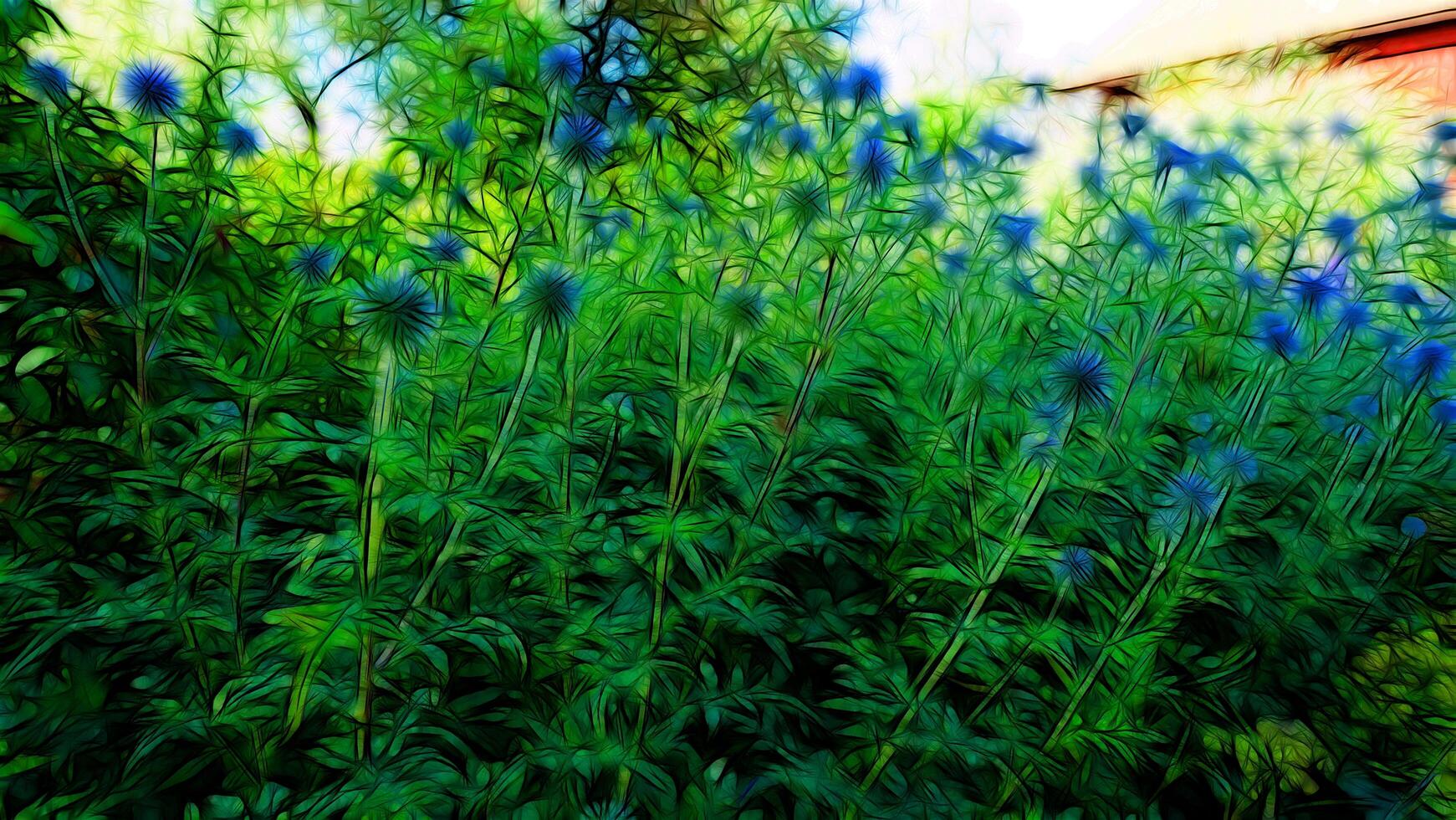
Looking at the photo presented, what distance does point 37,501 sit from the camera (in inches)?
38.7

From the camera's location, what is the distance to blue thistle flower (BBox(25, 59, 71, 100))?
0.99 m

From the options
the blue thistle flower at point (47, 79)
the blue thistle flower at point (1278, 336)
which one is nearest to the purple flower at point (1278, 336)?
the blue thistle flower at point (1278, 336)

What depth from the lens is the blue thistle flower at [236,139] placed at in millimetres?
1049

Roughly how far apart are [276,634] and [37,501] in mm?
324

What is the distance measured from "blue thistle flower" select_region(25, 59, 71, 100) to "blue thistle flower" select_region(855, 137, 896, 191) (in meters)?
1.04

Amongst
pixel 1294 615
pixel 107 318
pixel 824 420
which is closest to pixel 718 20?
pixel 824 420

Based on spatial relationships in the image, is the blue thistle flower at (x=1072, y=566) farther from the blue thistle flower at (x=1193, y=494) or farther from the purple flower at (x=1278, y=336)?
Answer: the purple flower at (x=1278, y=336)

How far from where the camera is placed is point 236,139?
1050 mm

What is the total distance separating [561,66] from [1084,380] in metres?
0.86

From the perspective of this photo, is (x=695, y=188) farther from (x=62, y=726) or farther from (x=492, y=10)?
(x=62, y=726)

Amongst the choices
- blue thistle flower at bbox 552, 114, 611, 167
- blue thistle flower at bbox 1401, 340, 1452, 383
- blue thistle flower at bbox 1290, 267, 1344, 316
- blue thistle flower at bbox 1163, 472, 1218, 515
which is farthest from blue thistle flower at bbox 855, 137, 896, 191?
blue thistle flower at bbox 1401, 340, 1452, 383

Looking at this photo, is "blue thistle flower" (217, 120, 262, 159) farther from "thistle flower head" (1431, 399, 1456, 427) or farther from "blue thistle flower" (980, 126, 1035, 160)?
"thistle flower head" (1431, 399, 1456, 427)

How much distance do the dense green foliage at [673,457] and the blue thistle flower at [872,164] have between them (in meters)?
0.02

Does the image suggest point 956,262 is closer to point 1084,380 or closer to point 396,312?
point 1084,380
